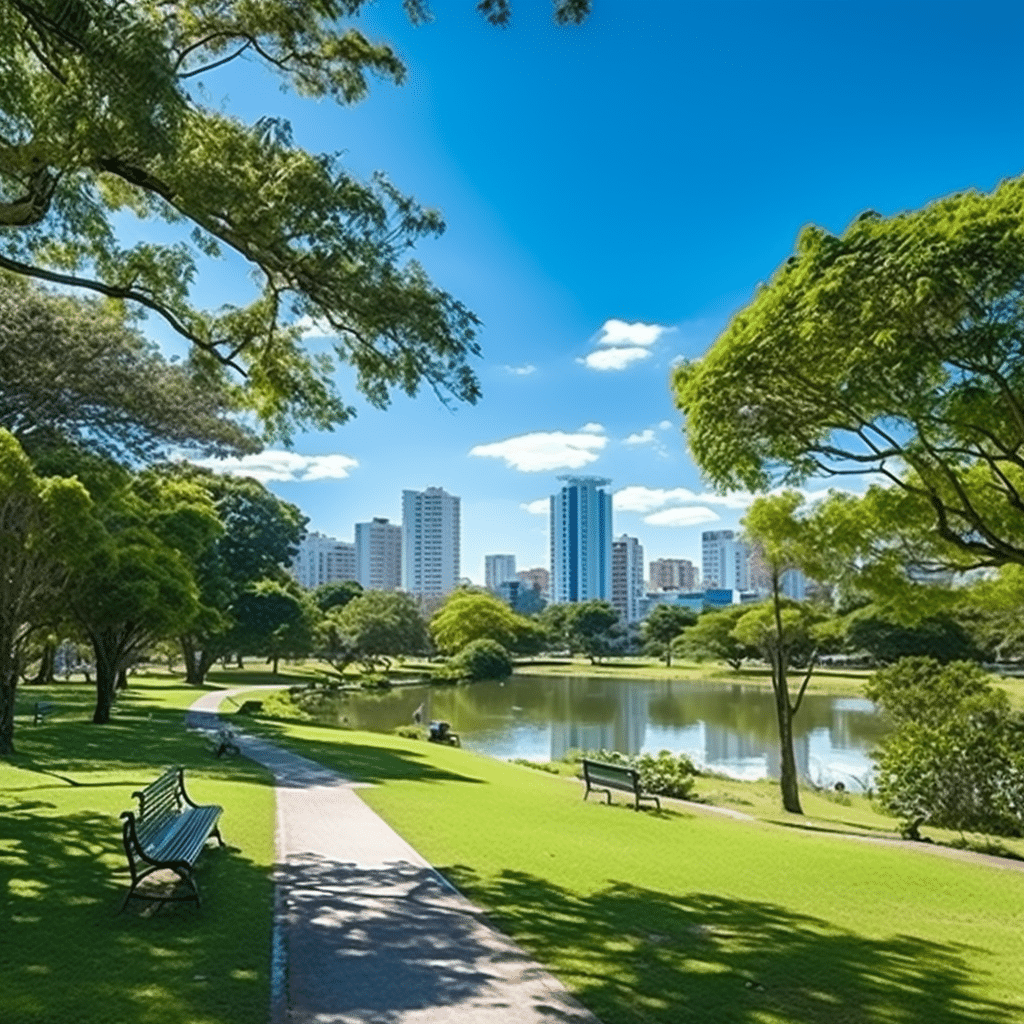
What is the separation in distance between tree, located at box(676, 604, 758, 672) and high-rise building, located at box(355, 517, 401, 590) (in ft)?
423

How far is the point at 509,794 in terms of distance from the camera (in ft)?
47.5

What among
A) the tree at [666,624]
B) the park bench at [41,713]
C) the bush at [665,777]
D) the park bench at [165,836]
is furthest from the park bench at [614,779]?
the tree at [666,624]

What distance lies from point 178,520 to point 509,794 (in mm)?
17632

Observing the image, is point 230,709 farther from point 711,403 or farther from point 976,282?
point 976,282

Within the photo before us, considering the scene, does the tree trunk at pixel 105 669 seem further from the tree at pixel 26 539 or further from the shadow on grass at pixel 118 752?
the tree at pixel 26 539

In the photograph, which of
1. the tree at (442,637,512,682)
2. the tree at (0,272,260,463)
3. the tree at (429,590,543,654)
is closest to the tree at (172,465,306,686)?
the tree at (442,637,512,682)

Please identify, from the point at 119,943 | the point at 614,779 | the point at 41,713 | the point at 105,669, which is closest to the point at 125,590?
the point at 105,669

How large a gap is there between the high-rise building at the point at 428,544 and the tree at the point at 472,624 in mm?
117350

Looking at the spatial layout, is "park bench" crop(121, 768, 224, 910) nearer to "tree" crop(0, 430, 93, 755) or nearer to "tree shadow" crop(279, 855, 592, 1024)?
"tree shadow" crop(279, 855, 592, 1024)

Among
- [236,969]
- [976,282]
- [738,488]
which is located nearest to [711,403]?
[738,488]

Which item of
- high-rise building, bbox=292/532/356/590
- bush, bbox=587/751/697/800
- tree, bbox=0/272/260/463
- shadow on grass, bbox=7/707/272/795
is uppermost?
high-rise building, bbox=292/532/356/590

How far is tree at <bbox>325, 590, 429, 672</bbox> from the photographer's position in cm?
6631

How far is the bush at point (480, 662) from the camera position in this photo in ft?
204

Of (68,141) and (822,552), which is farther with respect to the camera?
(822,552)
